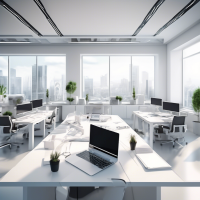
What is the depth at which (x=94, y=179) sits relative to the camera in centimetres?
131

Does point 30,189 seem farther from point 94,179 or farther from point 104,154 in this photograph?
point 104,154

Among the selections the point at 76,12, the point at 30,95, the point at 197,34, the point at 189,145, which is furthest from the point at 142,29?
the point at 30,95

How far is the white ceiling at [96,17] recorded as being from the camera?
12.7ft

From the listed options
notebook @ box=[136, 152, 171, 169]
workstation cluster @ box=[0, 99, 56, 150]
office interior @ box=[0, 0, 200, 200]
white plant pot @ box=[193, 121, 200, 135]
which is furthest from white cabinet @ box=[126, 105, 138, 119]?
notebook @ box=[136, 152, 171, 169]

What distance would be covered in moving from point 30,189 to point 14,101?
18.6 ft

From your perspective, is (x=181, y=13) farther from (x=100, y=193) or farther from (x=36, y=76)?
(x=36, y=76)

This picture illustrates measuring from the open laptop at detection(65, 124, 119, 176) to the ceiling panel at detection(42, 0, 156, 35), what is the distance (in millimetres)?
3606

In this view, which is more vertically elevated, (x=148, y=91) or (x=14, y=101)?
(x=148, y=91)

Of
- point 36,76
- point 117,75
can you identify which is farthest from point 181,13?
point 36,76

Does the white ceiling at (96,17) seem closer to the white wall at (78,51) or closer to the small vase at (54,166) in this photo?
the white wall at (78,51)

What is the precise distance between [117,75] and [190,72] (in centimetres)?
356

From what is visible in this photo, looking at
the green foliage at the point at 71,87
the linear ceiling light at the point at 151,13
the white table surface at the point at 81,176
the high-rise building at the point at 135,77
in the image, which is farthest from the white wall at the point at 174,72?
the white table surface at the point at 81,176

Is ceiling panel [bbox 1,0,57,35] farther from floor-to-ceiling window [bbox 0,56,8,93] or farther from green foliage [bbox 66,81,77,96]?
floor-to-ceiling window [bbox 0,56,8,93]

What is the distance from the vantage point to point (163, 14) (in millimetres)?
4430
